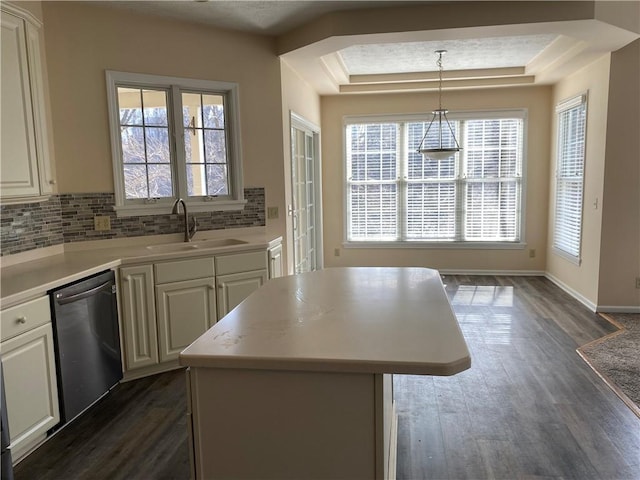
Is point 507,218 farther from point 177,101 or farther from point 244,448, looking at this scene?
point 244,448

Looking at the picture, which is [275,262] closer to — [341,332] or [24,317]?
[24,317]

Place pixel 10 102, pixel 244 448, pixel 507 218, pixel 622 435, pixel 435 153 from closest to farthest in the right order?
pixel 244 448 < pixel 622 435 < pixel 10 102 < pixel 435 153 < pixel 507 218

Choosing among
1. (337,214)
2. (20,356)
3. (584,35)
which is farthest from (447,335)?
(337,214)

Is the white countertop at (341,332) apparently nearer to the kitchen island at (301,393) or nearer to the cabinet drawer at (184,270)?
the kitchen island at (301,393)

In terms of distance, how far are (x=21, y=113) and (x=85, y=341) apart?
4.61 ft

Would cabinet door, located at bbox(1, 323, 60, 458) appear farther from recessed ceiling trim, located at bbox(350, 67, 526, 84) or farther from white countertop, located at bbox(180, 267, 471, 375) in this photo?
recessed ceiling trim, located at bbox(350, 67, 526, 84)

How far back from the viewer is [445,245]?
664 centimetres

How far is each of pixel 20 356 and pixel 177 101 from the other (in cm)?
238

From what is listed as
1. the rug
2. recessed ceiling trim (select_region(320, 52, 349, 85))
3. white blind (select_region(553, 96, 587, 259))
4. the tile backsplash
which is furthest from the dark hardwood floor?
recessed ceiling trim (select_region(320, 52, 349, 85))

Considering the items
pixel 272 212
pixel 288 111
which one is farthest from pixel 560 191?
pixel 272 212

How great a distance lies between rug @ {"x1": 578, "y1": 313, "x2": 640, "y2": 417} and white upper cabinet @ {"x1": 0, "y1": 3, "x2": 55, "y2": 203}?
384cm

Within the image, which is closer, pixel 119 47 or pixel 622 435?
pixel 622 435

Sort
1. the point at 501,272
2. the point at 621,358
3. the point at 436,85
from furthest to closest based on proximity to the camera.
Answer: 1. the point at 501,272
2. the point at 436,85
3. the point at 621,358

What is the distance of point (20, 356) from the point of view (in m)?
2.29
